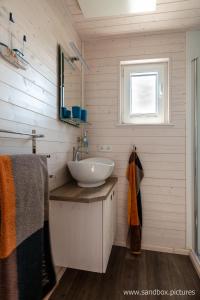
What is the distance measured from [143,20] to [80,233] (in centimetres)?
207

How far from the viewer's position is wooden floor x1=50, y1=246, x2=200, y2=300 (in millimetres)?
1464

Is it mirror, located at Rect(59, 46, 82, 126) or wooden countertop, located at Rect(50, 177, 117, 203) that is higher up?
mirror, located at Rect(59, 46, 82, 126)

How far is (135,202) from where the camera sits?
2.01 m

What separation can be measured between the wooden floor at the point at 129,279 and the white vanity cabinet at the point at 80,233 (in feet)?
0.90

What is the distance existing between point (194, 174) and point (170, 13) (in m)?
1.61

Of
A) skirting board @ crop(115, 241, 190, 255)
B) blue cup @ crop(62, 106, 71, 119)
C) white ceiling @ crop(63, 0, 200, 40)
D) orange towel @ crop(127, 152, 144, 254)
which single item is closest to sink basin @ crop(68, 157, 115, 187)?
blue cup @ crop(62, 106, 71, 119)

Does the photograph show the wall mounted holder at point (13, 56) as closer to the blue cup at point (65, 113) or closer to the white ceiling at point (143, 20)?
the blue cup at point (65, 113)

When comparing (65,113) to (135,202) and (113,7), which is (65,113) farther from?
(135,202)

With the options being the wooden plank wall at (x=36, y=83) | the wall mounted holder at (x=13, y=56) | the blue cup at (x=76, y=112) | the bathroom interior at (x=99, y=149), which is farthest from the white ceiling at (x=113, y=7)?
the wall mounted holder at (x=13, y=56)

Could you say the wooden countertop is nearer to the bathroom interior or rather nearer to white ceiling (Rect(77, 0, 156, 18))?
the bathroom interior

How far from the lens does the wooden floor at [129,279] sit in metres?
1.46

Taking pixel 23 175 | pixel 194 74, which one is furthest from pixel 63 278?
pixel 194 74

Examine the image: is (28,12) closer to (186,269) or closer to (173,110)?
(173,110)

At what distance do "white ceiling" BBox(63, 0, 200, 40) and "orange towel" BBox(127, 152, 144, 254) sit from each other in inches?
53.7
